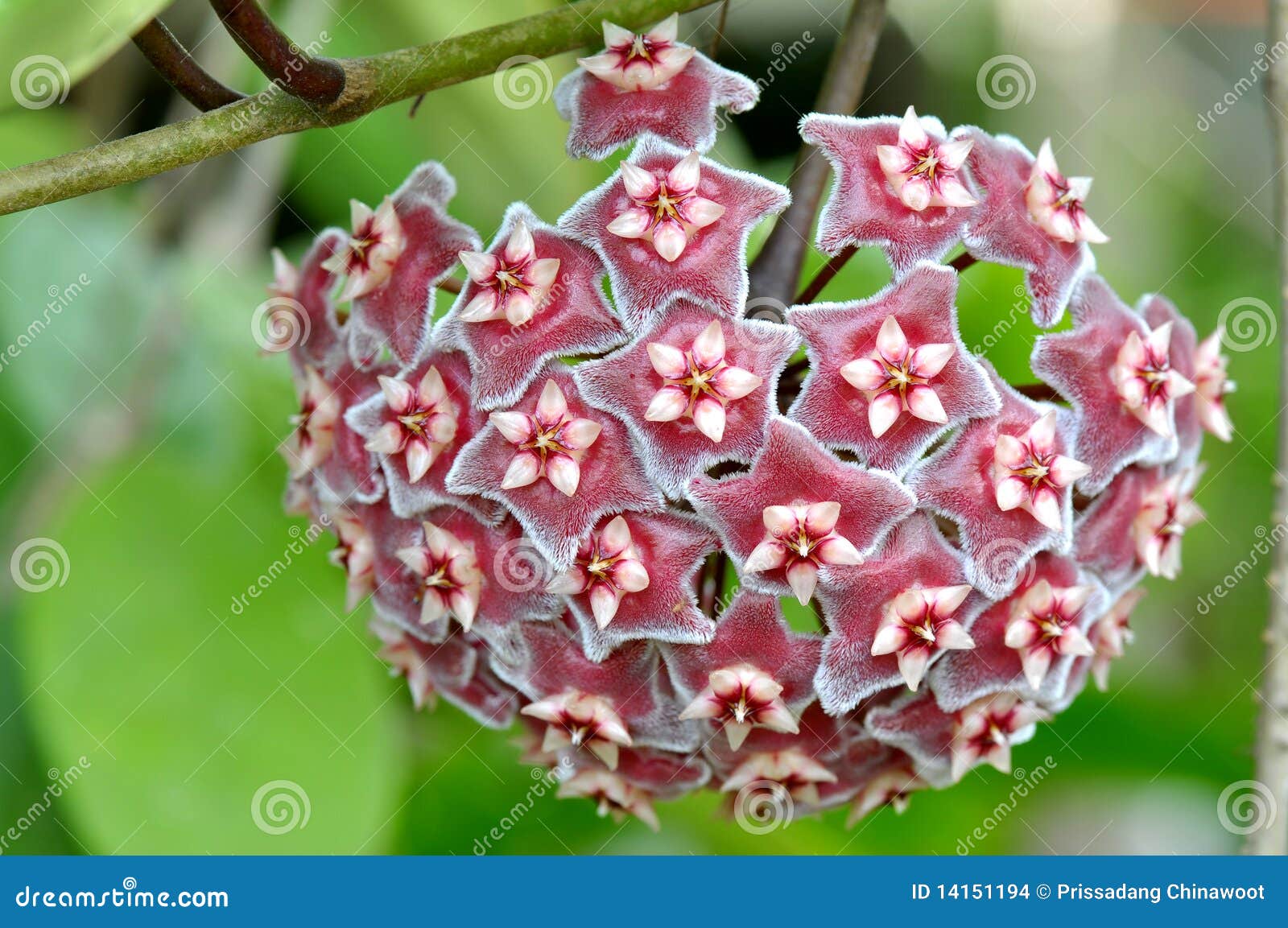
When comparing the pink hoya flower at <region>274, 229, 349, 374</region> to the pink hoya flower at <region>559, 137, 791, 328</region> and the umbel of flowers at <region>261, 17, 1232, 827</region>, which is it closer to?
the umbel of flowers at <region>261, 17, 1232, 827</region>

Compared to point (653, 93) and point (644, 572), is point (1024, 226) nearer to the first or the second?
point (653, 93)

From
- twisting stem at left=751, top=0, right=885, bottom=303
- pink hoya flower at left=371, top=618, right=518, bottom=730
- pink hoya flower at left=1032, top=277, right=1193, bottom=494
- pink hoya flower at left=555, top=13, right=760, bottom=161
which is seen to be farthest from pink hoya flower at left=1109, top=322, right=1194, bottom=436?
pink hoya flower at left=371, top=618, right=518, bottom=730

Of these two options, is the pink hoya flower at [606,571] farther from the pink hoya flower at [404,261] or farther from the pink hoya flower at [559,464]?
the pink hoya flower at [404,261]

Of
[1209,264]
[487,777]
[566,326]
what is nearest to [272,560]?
[487,777]

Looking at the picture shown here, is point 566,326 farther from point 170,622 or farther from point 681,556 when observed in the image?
point 170,622

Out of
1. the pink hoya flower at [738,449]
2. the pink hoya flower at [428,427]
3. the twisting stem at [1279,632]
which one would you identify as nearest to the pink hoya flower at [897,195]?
the pink hoya flower at [738,449]

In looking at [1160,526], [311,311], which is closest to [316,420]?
[311,311]
